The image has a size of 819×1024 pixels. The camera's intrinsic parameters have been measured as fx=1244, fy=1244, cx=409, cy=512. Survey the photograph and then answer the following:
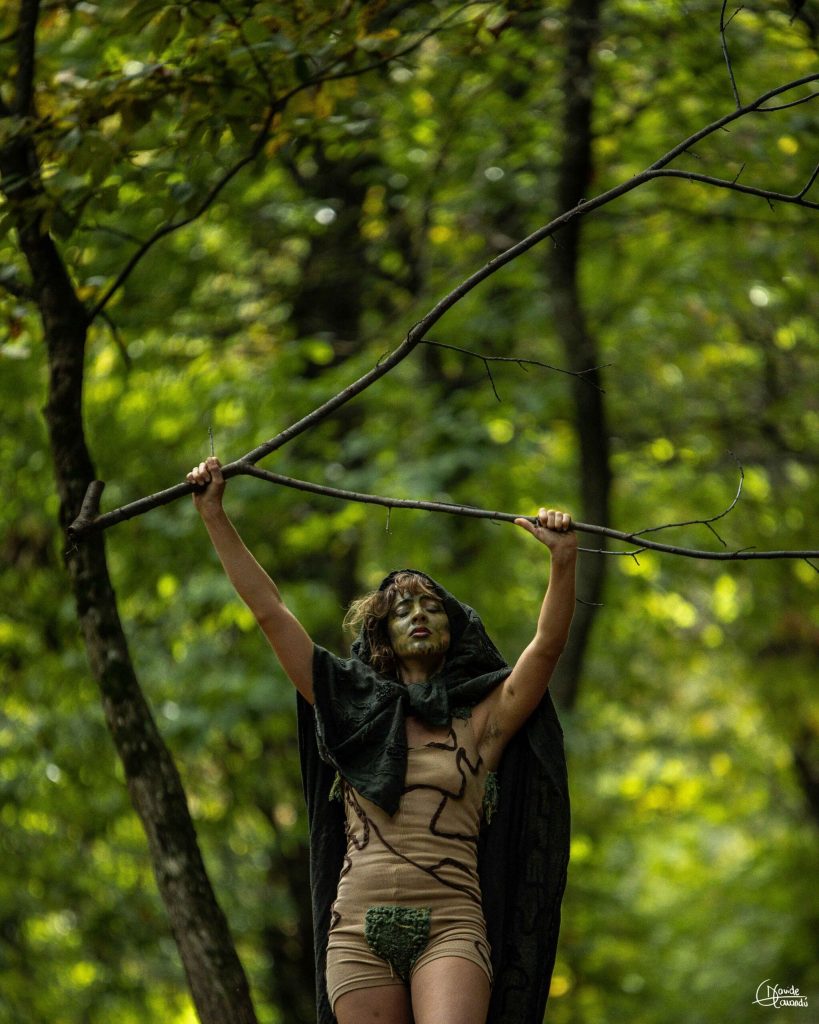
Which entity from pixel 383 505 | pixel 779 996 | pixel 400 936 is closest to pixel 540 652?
pixel 383 505

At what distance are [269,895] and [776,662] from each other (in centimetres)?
464

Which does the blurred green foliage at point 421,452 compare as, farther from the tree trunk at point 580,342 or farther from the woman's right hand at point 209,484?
the woman's right hand at point 209,484

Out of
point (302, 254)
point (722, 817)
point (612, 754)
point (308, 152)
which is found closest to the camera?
point (308, 152)

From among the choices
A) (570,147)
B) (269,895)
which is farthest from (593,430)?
(269,895)

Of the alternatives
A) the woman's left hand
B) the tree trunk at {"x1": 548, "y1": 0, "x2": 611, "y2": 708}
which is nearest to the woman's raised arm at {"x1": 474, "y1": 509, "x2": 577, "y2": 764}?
the woman's left hand

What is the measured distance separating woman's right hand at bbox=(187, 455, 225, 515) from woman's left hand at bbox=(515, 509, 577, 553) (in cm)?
87

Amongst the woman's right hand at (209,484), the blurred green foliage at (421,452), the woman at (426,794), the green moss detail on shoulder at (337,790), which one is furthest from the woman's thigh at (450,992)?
the blurred green foliage at (421,452)

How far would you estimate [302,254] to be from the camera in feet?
34.2

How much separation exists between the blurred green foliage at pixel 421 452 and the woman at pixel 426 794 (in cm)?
282

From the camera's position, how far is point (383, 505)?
3461 millimetres

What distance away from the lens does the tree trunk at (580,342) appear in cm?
716

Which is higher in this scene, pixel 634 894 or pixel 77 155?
pixel 77 155

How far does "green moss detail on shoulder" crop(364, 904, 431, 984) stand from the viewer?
11.0 feet

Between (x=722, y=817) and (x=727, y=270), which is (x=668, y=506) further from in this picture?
(x=722, y=817)
